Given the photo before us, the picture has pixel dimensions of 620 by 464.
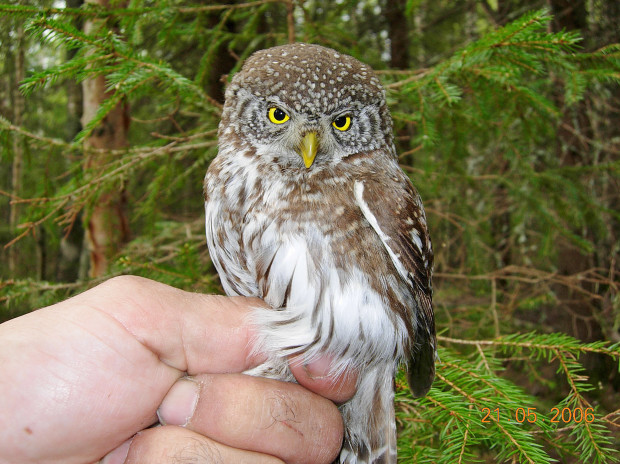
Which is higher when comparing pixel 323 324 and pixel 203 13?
pixel 203 13

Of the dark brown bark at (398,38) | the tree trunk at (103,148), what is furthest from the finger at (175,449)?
the dark brown bark at (398,38)

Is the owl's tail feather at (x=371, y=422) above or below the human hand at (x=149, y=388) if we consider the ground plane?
below

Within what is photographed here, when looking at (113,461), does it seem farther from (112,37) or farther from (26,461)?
(112,37)

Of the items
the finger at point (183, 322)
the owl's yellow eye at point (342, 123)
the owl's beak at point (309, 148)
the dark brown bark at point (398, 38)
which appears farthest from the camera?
the dark brown bark at point (398, 38)

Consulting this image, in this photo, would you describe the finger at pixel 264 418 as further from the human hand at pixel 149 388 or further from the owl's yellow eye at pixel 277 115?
the owl's yellow eye at pixel 277 115

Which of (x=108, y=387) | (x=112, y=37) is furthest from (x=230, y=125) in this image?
(x=108, y=387)

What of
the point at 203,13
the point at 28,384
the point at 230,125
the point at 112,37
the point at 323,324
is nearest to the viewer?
the point at 28,384
